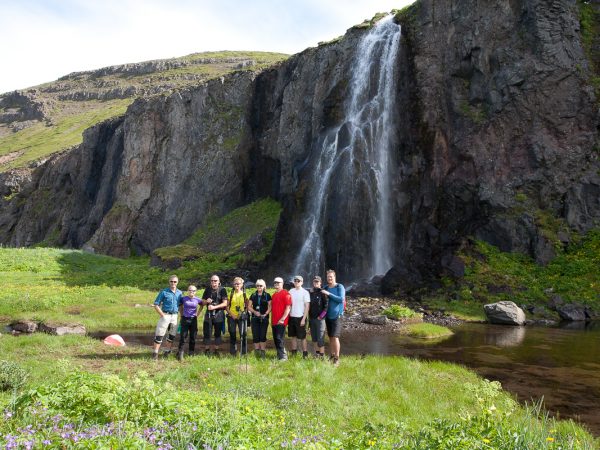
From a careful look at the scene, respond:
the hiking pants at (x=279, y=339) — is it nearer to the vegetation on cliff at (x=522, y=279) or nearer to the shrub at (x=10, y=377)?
the shrub at (x=10, y=377)

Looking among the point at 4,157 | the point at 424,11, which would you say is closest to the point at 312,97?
the point at 424,11

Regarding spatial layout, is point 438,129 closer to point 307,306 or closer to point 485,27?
point 485,27

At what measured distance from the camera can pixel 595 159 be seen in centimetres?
3177

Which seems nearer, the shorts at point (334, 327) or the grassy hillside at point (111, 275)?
the shorts at point (334, 327)

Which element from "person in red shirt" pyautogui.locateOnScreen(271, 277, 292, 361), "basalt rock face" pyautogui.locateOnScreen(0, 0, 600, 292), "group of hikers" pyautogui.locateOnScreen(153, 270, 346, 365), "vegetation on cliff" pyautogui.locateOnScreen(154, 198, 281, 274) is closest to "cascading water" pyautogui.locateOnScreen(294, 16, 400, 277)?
"basalt rock face" pyautogui.locateOnScreen(0, 0, 600, 292)

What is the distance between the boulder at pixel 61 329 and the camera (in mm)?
17716

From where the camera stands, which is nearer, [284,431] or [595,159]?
[284,431]

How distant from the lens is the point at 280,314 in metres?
13.4

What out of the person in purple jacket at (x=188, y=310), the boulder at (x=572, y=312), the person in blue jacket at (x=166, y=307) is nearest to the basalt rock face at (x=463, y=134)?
the boulder at (x=572, y=312)

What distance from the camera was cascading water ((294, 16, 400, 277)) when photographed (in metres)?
35.3

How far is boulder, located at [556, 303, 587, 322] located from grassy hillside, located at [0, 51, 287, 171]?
4798 inches

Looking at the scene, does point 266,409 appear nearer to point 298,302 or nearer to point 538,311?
point 298,302

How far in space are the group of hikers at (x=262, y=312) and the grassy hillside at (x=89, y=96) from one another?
12854 cm

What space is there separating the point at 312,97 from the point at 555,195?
25959mm
